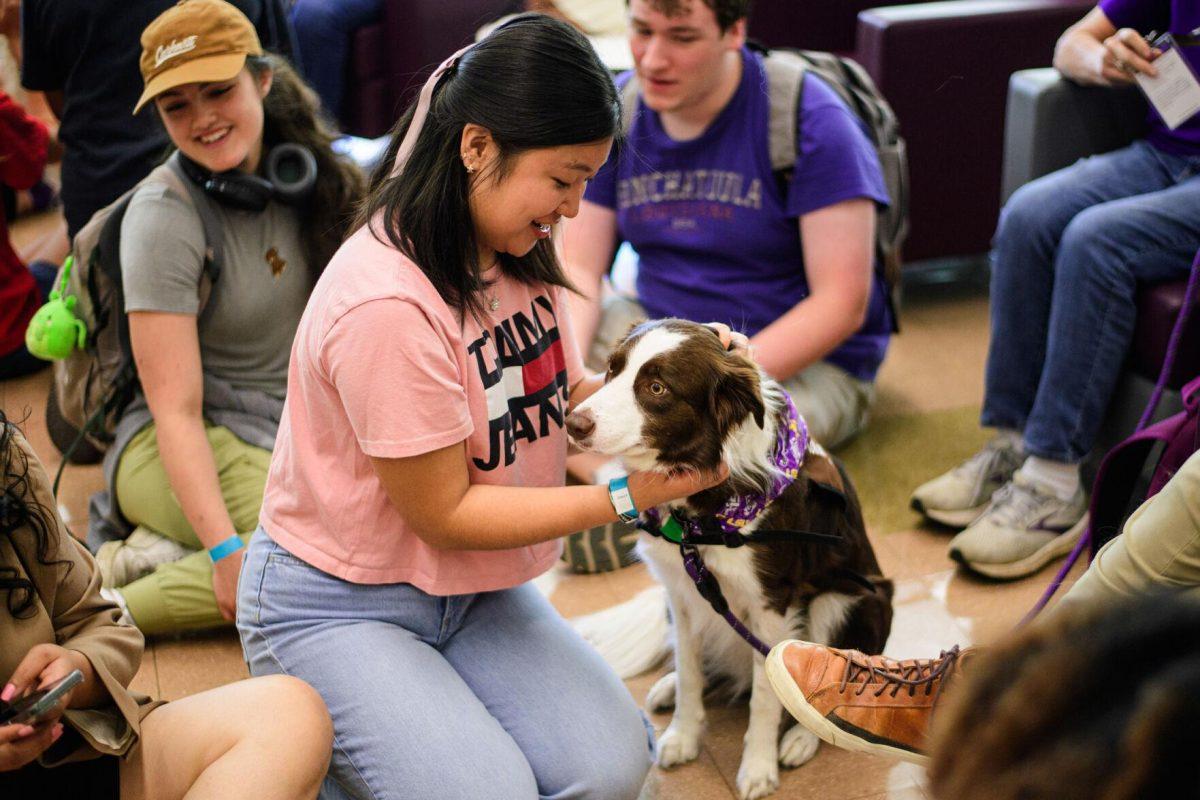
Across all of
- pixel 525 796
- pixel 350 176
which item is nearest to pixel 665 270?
pixel 350 176

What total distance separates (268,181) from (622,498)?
1117 mm

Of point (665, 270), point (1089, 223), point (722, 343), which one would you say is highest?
point (722, 343)

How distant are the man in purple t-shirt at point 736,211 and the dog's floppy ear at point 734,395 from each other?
0.91 meters

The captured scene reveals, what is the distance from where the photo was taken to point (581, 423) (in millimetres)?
1658

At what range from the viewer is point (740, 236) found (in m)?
2.67

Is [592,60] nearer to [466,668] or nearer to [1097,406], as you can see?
[466,668]

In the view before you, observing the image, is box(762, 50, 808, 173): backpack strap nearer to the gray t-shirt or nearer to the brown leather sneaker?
the gray t-shirt

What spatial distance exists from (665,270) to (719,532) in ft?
3.76

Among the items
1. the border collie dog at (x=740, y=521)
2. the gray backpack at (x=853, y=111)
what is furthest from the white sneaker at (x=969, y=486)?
the border collie dog at (x=740, y=521)

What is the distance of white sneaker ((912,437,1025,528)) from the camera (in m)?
2.67

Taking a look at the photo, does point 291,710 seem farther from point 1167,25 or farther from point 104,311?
point 1167,25

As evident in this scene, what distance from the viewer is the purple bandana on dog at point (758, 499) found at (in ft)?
5.83

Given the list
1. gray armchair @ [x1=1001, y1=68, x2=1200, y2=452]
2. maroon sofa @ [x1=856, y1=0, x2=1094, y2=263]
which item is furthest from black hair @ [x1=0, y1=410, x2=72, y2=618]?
maroon sofa @ [x1=856, y1=0, x2=1094, y2=263]

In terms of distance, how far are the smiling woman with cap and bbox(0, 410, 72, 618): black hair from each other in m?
0.75
